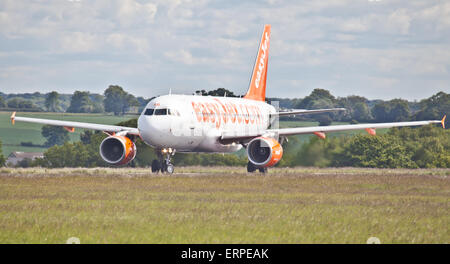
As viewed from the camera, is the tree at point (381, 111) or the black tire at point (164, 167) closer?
the black tire at point (164, 167)

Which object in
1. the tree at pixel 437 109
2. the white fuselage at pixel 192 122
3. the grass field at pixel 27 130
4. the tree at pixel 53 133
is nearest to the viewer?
the white fuselage at pixel 192 122

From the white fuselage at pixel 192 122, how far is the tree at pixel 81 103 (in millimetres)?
65807

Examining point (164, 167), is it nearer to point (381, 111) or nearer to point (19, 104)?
point (381, 111)

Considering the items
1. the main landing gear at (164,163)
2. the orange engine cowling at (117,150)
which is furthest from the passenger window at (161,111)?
the orange engine cowling at (117,150)

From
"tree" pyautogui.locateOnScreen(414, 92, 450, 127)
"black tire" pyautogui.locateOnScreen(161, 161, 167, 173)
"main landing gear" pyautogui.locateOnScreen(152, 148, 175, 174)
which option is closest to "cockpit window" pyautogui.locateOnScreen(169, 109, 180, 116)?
"main landing gear" pyautogui.locateOnScreen(152, 148, 175, 174)

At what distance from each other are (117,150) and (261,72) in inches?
595

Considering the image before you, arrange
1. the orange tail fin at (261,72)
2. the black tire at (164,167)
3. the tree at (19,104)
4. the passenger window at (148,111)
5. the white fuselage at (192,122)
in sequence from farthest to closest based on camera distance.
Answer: the tree at (19,104) → the orange tail fin at (261,72) → the black tire at (164,167) → the passenger window at (148,111) → the white fuselage at (192,122)

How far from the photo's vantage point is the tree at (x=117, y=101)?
104938 millimetres

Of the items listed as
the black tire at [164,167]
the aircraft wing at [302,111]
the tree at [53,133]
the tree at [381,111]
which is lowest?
the black tire at [164,167]

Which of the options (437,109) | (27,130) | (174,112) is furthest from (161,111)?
(27,130)

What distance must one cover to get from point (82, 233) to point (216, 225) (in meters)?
3.40

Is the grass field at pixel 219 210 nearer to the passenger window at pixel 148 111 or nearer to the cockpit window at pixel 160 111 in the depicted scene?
the cockpit window at pixel 160 111

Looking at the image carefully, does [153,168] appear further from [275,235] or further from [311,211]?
[275,235]
